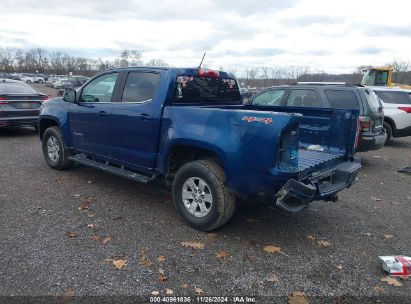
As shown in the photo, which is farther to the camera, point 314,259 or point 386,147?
point 386,147

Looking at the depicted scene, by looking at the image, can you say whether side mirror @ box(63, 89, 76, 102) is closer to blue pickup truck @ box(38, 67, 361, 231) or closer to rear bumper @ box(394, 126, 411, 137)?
blue pickup truck @ box(38, 67, 361, 231)

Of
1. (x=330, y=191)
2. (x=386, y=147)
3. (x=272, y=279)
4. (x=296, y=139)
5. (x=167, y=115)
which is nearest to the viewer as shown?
(x=272, y=279)

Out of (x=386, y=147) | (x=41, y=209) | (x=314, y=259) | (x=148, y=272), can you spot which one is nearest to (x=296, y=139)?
(x=314, y=259)

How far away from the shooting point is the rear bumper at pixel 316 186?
3707 millimetres

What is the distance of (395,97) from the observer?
11.7 m

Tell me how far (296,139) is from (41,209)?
3.45m

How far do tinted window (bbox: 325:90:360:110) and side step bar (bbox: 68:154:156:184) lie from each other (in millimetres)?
4463

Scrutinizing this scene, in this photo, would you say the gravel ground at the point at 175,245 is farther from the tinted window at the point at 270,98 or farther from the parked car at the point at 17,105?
the parked car at the point at 17,105

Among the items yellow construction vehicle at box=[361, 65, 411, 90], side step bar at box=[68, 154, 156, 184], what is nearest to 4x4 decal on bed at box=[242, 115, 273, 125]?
side step bar at box=[68, 154, 156, 184]

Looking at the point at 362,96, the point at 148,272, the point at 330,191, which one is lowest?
the point at 148,272

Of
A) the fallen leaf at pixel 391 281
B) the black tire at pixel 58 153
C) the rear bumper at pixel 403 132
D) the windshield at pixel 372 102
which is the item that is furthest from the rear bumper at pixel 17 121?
the rear bumper at pixel 403 132

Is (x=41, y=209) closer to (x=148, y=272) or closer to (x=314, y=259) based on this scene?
(x=148, y=272)

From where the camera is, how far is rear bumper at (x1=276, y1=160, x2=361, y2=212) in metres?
3.71

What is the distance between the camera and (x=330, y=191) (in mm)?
4242
